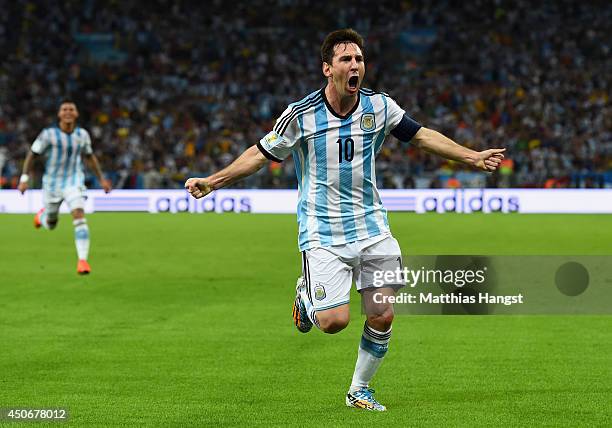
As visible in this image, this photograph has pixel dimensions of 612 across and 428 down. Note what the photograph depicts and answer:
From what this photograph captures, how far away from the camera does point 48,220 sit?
53.1 ft

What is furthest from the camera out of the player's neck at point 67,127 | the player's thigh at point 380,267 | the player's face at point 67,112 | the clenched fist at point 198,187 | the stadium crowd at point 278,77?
the stadium crowd at point 278,77

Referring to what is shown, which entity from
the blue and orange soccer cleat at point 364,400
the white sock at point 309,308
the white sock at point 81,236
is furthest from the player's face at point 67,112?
the blue and orange soccer cleat at point 364,400

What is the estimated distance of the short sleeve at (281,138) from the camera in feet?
22.1

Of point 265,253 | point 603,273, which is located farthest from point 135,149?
point 603,273

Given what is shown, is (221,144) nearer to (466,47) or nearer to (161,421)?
(466,47)

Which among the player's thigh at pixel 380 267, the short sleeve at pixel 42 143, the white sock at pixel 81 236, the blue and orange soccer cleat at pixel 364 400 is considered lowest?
the blue and orange soccer cleat at pixel 364 400

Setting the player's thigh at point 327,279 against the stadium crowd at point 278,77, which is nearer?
the player's thigh at point 327,279

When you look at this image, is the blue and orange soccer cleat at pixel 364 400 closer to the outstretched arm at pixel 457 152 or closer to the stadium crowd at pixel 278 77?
the outstretched arm at pixel 457 152

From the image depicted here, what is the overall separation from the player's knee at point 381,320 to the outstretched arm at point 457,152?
1.06 metres

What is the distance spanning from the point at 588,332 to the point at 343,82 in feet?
15.8

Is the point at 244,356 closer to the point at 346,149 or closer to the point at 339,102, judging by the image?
the point at 346,149

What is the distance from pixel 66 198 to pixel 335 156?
374 inches

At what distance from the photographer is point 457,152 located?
6.82 m

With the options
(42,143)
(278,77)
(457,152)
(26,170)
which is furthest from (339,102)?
(278,77)
